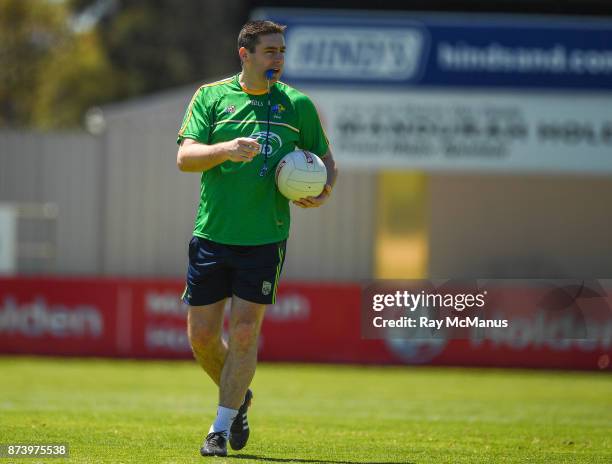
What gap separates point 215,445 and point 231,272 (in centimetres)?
104

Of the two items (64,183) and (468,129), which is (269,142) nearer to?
(468,129)

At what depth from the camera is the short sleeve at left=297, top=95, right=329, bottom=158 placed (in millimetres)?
7719

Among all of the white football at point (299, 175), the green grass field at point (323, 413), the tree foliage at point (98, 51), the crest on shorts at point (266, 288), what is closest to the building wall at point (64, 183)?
the green grass field at point (323, 413)

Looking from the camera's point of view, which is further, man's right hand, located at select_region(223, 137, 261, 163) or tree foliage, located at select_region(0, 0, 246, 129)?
tree foliage, located at select_region(0, 0, 246, 129)

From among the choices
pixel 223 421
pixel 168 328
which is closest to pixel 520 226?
pixel 168 328

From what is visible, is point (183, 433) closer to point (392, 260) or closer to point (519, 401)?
point (519, 401)

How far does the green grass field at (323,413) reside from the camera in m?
7.88

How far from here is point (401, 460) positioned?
24.6 feet

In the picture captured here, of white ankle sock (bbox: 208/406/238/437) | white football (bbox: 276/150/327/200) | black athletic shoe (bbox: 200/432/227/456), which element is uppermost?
white football (bbox: 276/150/327/200)

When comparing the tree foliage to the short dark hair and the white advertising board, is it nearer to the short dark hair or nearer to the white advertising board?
the white advertising board

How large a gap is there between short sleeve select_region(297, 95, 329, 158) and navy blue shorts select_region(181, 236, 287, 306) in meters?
0.65

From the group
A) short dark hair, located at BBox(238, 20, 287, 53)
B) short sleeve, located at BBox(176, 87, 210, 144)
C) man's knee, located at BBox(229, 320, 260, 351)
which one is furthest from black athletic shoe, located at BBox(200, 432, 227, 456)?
short dark hair, located at BBox(238, 20, 287, 53)

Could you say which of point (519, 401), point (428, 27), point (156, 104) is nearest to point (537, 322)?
point (519, 401)

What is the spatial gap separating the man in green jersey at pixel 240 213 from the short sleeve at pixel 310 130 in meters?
0.09
